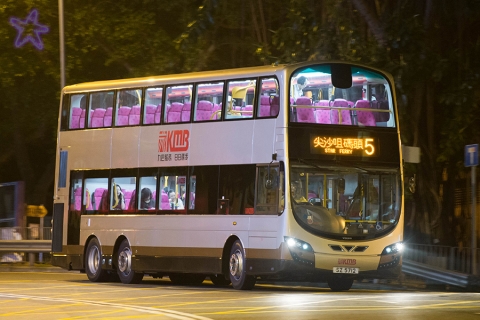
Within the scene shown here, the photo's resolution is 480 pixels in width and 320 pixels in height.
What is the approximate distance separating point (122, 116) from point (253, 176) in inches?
174

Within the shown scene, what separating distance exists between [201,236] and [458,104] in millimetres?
6590

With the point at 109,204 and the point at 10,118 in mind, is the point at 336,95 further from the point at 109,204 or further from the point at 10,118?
the point at 10,118

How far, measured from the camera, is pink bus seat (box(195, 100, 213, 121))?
21312 mm

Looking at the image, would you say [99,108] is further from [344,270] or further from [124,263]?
[344,270]

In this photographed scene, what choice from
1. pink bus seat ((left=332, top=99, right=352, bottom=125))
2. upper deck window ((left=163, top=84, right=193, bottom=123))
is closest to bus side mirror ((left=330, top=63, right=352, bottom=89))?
pink bus seat ((left=332, top=99, right=352, bottom=125))

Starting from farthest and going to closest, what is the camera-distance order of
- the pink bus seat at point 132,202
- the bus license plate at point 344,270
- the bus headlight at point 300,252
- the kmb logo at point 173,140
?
the pink bus seat at point 132,202 < the kmb logo at point 173,140 < the bus license plate at point 344,270 < the bus headlight at point 300,252

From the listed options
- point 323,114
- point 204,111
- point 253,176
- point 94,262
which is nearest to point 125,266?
point 94,262

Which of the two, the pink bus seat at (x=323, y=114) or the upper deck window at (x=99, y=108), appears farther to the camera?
the upper deck window at (x=99, y=108)

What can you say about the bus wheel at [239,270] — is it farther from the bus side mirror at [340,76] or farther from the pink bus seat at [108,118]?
the pink bus seat at [108,118]

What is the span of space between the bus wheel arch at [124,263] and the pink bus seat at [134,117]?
2.39 m

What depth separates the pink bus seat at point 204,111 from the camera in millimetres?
21312

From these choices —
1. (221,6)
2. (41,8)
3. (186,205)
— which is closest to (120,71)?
(41,8)

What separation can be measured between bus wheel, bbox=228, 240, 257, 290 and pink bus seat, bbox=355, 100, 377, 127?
3.09m

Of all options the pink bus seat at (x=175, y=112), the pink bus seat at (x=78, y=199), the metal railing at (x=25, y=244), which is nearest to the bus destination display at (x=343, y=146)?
the pink bus seat at (x=175, y=112)
